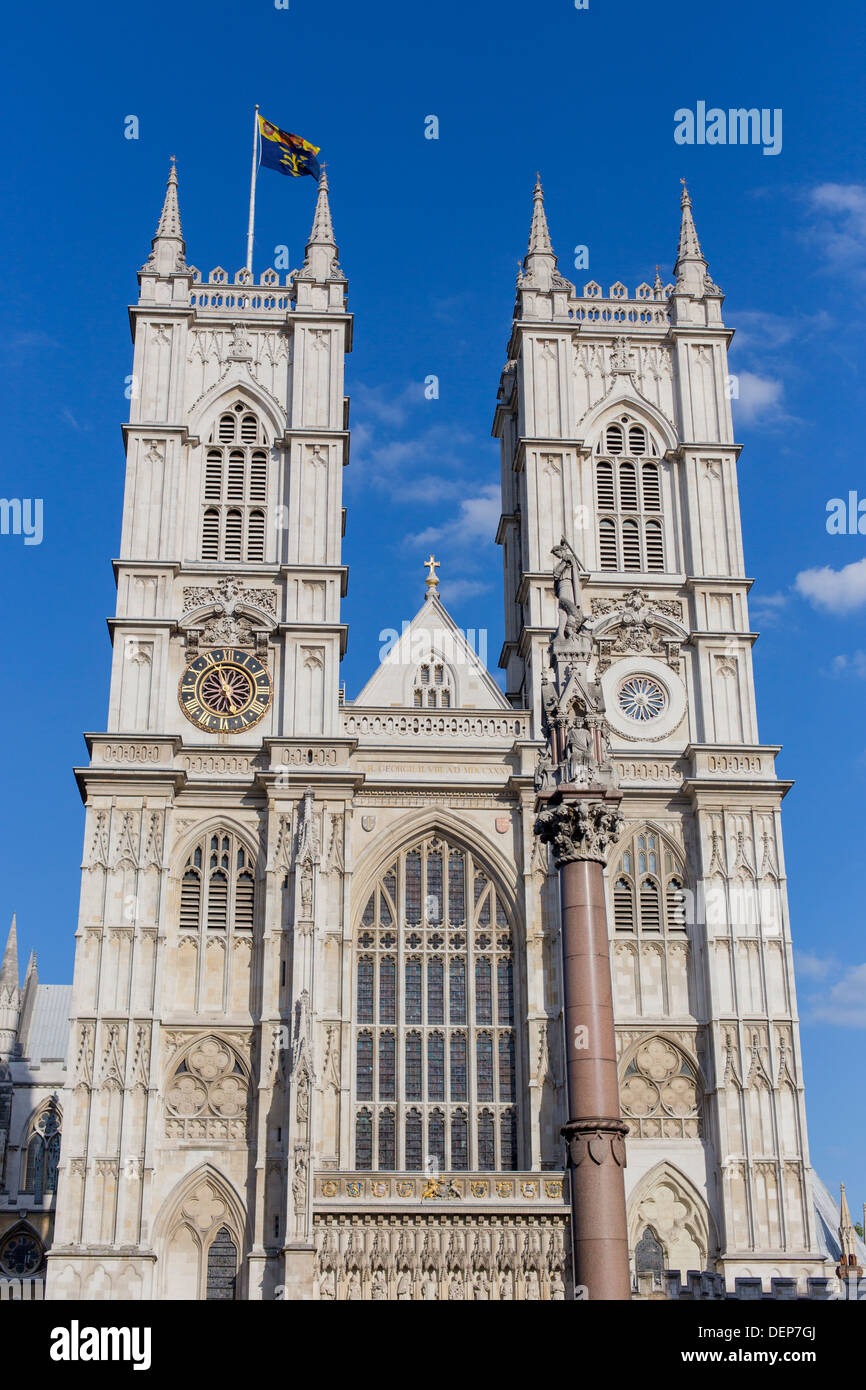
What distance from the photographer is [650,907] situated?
33750 mm

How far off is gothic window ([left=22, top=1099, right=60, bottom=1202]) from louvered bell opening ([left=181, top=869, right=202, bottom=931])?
1836cm

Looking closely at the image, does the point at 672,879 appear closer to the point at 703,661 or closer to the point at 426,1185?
the point at 703,661

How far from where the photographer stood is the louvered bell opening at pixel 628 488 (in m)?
38.1

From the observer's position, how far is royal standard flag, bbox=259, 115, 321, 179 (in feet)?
135

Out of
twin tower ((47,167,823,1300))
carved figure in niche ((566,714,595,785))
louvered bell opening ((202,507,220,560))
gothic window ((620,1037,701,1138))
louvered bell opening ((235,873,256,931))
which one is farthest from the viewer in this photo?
louvered bell opening ((202,507,220,560))

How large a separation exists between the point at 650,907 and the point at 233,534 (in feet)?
A: 41.0

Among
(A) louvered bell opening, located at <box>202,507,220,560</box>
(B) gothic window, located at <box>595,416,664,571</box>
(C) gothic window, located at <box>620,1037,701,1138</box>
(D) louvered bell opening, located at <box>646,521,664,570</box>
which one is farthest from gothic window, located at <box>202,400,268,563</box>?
(C) gothic window, located at <box>620,1037,701,1138</box>

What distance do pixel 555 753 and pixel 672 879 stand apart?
635 inches

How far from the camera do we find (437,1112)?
32.0 meters

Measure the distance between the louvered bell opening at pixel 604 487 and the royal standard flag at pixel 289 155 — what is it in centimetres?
1066

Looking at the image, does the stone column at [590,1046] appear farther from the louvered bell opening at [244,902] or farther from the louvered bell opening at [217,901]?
the louvered bell opening at [217,901]

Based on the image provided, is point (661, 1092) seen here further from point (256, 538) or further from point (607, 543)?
point (256, 538)

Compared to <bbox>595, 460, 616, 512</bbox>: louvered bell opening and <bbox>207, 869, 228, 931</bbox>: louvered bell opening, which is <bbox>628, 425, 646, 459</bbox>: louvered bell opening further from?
<bbox>207, 869, 228, 931</bbox>: louvered bell opening
